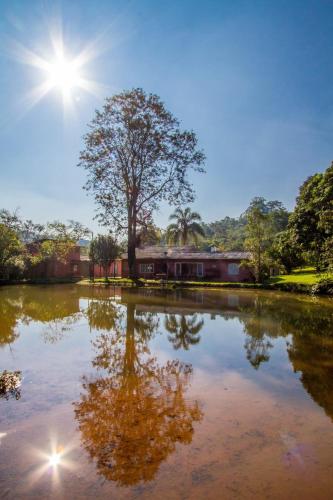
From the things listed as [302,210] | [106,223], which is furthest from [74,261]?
[302,210]

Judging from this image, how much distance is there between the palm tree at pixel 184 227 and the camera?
4822cm

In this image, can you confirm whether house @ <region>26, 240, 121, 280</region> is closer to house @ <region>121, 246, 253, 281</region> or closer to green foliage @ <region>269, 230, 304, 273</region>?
house @ <region>121, 246, 253, 281</region>

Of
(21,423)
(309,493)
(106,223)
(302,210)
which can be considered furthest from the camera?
(106,223)

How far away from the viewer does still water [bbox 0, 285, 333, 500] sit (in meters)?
3.56

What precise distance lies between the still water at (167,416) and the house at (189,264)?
83.2ft

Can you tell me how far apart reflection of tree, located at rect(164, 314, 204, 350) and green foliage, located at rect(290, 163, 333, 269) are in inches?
475

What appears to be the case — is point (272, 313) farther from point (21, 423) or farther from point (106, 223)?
point (106, 223)

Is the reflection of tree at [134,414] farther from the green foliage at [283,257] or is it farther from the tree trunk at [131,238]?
the green foliage at [283,257]

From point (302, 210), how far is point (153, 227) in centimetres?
1519

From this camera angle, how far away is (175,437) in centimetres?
446

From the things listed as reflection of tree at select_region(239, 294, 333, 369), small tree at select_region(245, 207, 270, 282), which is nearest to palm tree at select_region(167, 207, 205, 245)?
small tree at select_region(245, 207, 270, 282)

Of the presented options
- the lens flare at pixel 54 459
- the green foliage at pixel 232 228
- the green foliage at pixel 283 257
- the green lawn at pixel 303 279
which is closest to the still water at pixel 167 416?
the lens flare at pixel 54 459

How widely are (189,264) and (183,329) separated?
28046mm

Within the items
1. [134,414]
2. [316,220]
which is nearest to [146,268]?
[316,220]
